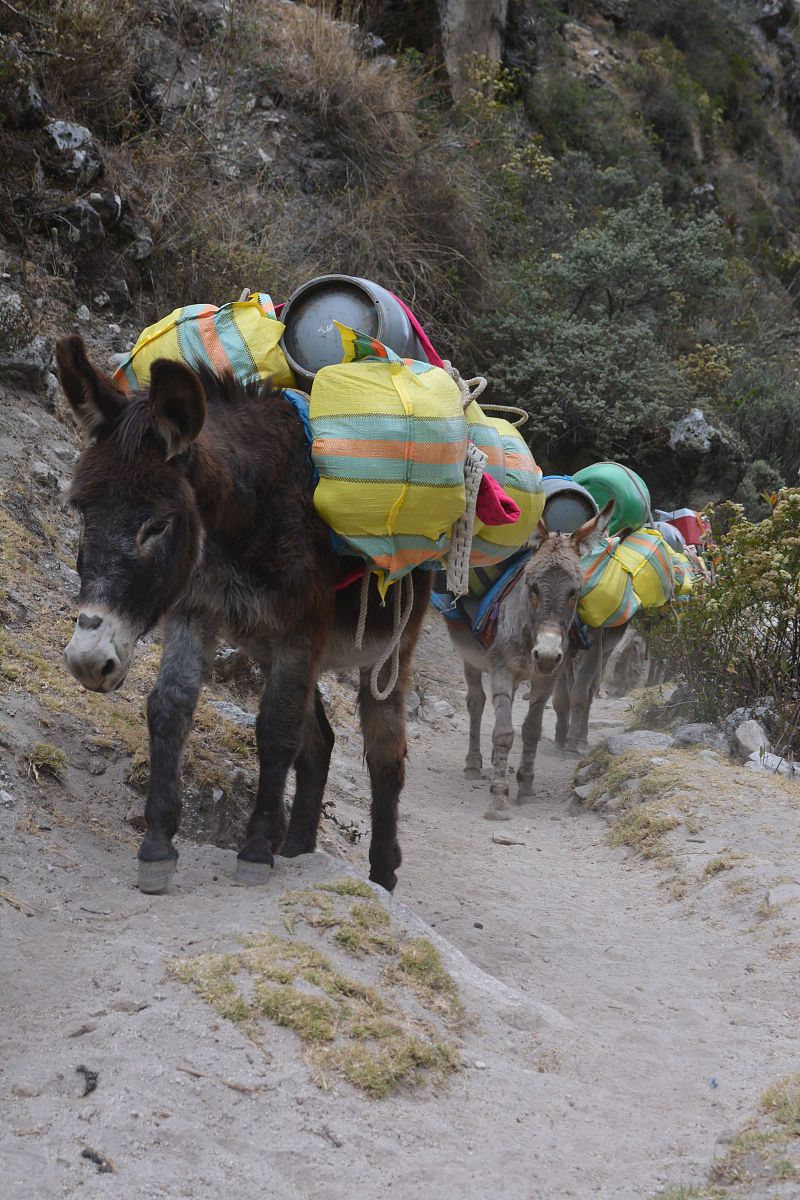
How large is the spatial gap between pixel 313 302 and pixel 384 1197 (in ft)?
9.86

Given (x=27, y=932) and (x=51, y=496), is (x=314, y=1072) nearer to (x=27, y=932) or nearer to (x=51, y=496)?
(x=27, y=932)

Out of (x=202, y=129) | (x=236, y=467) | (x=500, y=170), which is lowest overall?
(x=236, y=467)

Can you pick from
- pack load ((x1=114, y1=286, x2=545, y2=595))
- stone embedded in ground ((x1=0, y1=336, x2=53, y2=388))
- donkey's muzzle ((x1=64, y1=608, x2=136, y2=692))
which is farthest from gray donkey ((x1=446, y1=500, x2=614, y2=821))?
donkey's muzzle ((x1=64, y1=608, x2=136, y2=692))

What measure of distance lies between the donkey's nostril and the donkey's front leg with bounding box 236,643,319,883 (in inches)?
34.3

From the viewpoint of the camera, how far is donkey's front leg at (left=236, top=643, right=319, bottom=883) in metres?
3.61

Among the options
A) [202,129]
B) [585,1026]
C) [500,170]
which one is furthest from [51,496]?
[500,170]

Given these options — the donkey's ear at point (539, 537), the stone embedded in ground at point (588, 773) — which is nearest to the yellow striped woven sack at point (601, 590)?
the donkey's ear at point (539, 537)

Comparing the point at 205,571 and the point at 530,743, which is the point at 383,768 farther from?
the point at 530,743

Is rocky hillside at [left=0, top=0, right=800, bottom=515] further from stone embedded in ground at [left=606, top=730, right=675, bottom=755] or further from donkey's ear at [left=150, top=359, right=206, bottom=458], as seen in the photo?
stone embedded in ground at [left=606, top=730, right=675, bottom=755]

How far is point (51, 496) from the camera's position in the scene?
627 centimetres

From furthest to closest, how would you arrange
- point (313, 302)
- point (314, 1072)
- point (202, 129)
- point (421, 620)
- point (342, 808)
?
point (202, 129) → point (342, 808) → point (421, 620) → point (313, 302) → point (314, 1072)

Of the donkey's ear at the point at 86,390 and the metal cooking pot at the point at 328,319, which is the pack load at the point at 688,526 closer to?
the metal cooking pot at the point at 328,319

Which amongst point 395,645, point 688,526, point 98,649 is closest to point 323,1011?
point 98,649

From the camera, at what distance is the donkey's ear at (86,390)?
3.06m
